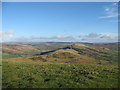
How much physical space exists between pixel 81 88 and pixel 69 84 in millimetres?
1658

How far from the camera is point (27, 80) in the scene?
17.1 metres

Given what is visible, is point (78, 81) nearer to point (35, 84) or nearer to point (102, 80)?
point (102, 80)

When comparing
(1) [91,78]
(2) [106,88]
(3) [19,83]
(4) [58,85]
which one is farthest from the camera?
(1) [91,78]

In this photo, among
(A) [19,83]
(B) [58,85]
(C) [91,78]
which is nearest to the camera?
(B) [58,85]

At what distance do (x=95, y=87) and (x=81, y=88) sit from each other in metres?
1.66

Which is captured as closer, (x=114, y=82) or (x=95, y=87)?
(x=95, y=87)

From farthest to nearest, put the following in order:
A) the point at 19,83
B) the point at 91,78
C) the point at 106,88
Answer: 1. the point at 91,78
2. the point at 19,83
3. the point at 106,88

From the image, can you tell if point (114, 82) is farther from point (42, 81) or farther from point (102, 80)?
point (42, 81)

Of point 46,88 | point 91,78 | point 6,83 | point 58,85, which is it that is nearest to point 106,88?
point 91,78

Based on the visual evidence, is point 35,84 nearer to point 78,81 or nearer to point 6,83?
point 6,83

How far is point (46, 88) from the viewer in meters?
14.5

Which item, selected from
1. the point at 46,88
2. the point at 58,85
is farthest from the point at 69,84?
the point at 46,88

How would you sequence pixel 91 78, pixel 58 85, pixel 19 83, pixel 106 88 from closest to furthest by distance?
pixel 106 88 < pixel 58 85 < pixel 19 83 < pixel 91 78

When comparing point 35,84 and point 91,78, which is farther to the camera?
point 91,78
